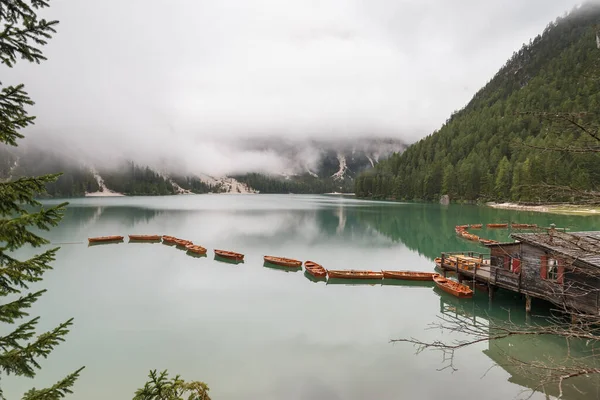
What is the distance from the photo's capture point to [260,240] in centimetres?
6406

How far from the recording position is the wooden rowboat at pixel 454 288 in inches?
1136

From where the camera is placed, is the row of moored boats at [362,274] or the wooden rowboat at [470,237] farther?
the wooden rowboat at [470,237]

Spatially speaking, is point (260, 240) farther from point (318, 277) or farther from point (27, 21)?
point (27, 21)

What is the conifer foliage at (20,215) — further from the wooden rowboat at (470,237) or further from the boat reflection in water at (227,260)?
the wooden rowboat at (470,237)

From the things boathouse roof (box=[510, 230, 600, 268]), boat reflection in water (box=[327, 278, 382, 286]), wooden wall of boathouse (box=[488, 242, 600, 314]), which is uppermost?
boathouse roof (box=[510, 230, 600, 268])

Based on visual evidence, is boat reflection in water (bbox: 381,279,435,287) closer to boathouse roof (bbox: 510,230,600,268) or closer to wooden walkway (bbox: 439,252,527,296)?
wooden walkway (bbox: 439,252,527,296)

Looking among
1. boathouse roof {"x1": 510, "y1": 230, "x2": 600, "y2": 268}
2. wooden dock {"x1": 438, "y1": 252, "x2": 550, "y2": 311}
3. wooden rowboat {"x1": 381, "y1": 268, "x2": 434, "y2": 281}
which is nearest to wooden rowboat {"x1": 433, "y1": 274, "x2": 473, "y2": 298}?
wooden dock {"x1": 438, "y1": 252, "x2": 550, "y2": 311}

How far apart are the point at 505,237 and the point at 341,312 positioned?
52402mm

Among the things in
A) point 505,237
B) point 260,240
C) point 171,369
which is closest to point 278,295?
point 171,369

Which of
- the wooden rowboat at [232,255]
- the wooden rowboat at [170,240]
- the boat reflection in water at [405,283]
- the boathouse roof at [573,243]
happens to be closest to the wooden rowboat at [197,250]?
the wooden rowboat at [232,255]

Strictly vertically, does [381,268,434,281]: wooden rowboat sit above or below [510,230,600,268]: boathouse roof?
below

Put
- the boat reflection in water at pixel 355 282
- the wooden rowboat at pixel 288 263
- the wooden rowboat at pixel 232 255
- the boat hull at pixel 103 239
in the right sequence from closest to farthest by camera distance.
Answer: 1. the boat reflection in water at pixel 355 282
2. the wooden rowboat at pixel 288 263
3. the wooden rowboat at pixel 232 255
4. the boat hull at pixel 103 239

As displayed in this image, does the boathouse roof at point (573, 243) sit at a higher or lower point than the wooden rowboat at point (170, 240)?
higher

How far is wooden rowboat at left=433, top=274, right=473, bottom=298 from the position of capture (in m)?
28.9
